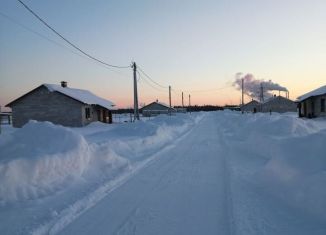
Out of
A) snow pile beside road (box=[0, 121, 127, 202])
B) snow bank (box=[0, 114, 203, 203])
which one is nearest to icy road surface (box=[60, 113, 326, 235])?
snow bank (box=[0, 114, 203, 203])

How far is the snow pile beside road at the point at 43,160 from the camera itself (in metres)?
7.84

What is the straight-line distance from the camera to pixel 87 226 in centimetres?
602

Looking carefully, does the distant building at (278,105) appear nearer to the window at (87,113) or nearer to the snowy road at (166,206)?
the window at (87,113)

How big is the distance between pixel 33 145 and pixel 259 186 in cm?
573

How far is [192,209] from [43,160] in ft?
12.7

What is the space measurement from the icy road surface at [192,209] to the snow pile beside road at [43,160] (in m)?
1.41

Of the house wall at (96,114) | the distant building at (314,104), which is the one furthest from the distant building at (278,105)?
the house wall at (96,114)

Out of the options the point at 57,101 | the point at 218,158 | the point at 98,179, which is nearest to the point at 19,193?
the point at 98,179

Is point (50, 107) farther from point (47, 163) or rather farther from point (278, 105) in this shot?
point (278, 105)

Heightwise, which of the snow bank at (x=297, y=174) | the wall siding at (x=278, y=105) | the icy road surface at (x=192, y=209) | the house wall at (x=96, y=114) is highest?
the wall siding at (x=278, y=105)

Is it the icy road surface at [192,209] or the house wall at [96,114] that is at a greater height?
the house wall at [96,114]

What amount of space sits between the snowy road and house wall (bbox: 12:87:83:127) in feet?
89.7

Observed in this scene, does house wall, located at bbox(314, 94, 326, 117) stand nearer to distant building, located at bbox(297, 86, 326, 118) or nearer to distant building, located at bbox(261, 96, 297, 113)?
distant building, located at bbox(297, 86, 326, 118)

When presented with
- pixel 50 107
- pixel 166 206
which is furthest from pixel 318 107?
pixel 166 206
